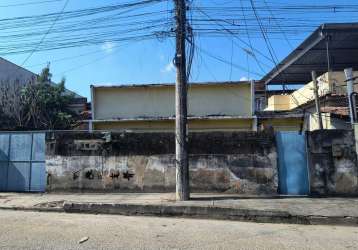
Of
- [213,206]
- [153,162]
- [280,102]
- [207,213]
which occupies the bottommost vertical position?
[207,213]

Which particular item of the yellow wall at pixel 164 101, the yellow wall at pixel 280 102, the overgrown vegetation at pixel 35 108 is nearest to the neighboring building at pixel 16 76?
the overgrown vegetation at pixel 35 108

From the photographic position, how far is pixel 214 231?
28.5 feet

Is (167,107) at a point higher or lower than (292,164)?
higher

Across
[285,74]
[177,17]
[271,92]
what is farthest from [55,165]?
[271,92]

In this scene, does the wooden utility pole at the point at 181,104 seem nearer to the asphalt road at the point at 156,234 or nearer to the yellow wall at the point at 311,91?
the asphalt road at the point at 156,234

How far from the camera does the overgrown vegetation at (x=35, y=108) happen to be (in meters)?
23.2

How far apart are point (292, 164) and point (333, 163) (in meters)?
1.15

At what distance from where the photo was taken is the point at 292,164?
13.1m

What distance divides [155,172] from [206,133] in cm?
197

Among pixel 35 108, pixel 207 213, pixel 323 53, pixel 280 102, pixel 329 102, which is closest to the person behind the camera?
pixel 207 213

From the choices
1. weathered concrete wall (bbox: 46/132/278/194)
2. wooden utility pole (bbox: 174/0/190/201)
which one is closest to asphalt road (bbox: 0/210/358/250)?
wooden utility pole (bbox: 174/0/190/201)

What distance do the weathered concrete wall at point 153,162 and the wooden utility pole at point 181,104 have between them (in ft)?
4.13

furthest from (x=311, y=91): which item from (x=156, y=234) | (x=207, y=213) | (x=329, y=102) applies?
(x=156, y=234)

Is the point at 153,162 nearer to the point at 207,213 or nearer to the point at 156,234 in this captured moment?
the point at 207,213
